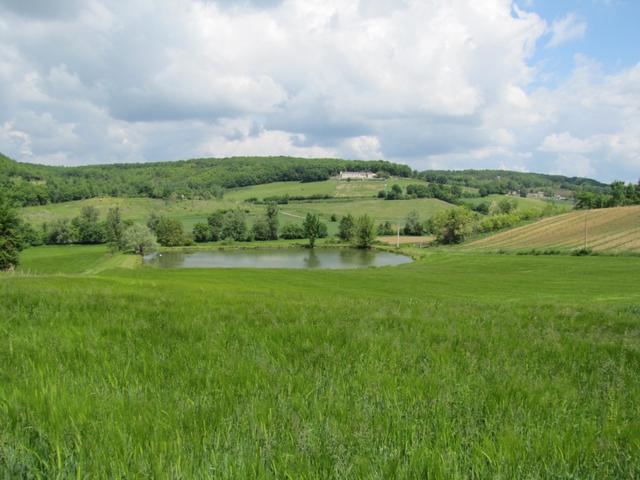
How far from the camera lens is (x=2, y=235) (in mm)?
67938

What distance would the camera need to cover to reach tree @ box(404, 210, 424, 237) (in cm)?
16638

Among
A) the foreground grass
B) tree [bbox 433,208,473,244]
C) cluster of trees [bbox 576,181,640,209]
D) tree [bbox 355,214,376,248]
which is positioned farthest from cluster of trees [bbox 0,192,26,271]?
cluster of trees [bbox 576,181,640,209]

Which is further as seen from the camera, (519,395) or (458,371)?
(458,371)

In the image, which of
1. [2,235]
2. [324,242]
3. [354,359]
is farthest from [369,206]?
[354,359]

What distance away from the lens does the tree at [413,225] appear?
16638cm

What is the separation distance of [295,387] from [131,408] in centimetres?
120

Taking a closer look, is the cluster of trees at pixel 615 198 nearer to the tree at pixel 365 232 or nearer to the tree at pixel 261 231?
the tree at pixel 365 232

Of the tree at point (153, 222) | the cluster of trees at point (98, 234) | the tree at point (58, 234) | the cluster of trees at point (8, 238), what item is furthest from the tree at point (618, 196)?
the tree at point (58, 234)

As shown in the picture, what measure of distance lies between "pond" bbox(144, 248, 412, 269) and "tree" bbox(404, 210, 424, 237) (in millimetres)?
35529

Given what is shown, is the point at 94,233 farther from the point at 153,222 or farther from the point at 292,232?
the point at 292,232

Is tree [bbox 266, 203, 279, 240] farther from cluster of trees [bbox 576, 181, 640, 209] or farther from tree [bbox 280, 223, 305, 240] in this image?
cluster of trees [bbox 576, 181, 640, 209]

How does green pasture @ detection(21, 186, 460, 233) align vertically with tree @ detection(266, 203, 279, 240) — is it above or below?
above

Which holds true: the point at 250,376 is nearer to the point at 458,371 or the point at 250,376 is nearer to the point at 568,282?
the point at 458,371

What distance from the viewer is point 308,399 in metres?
3.12
